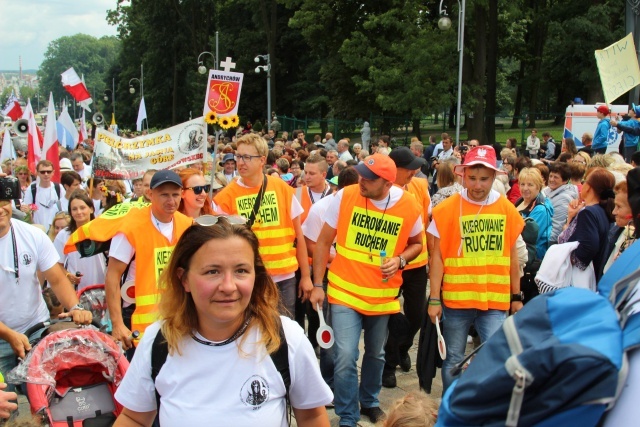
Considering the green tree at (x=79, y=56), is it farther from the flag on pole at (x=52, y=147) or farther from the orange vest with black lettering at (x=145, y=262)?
the orange vest with black lettering at (x=145, y=262)

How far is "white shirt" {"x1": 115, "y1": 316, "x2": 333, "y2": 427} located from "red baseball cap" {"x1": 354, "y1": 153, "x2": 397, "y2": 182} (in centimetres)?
263

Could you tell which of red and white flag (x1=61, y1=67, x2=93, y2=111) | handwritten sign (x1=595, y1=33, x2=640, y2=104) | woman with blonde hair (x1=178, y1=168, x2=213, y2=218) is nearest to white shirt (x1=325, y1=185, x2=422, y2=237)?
woman with blonde hair (x1=178, y1=168, x2=213, y2=218)

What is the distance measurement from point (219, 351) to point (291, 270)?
143 inches

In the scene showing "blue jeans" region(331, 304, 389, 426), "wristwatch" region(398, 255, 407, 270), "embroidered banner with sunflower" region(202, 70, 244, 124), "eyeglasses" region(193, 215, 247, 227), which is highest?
"embroidered banner with sunflower" region(202, 70, 244, 124)

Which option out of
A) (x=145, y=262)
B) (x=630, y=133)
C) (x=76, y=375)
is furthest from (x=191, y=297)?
(x=630, y=133)

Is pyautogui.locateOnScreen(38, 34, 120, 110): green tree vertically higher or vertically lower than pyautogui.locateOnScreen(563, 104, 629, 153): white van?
higher

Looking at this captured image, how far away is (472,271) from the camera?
5.01 m

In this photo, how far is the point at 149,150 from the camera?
7.19m

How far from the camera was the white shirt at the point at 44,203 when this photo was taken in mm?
9133

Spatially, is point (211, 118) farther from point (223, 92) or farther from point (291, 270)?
point (291, 270)

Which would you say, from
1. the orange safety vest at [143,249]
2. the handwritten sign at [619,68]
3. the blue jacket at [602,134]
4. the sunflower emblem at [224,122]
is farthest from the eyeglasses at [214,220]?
the blue jacket at [602,134]

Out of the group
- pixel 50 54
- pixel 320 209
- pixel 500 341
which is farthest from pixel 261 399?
pixel 50 54

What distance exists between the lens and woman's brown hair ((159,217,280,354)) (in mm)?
2410

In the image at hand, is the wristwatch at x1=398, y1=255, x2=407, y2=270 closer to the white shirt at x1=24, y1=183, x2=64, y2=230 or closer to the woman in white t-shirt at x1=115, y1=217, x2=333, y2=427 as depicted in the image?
the woman in white t-shirt at x1=115, y1=217, x2=333, y2=427
